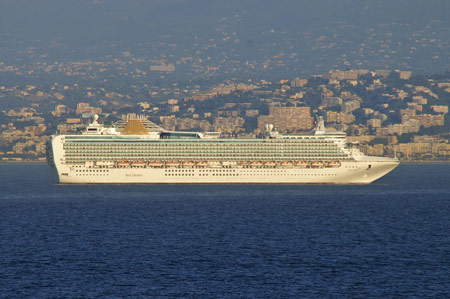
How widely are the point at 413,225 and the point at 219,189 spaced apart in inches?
1385

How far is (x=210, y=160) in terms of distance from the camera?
10569 centimetres

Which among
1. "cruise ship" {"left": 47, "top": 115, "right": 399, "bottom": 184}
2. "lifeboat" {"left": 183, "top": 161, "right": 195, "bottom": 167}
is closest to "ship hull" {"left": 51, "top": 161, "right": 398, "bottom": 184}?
"cruise ship" {"left": 47, "top": 115, "right": 399, "bottom": 184}

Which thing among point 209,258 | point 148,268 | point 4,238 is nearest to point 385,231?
point 209,258

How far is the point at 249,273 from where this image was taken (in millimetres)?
46219

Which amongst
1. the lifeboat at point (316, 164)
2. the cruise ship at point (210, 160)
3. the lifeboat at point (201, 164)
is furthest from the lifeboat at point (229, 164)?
the lifeboat at point (316, 164)

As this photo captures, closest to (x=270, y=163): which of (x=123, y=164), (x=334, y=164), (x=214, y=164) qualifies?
(x=214, y=164)

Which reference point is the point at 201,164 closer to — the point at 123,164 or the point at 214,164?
the point at 214,164

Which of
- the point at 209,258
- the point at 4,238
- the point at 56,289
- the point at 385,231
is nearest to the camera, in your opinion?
the point at 56,289

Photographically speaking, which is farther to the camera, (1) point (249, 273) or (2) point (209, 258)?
(2) point (209, 258)

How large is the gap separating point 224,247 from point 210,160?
52264mm

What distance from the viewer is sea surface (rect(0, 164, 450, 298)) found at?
43.4 m

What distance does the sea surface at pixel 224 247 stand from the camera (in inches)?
1709

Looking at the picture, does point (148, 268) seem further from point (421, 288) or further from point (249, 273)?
point (421, 288)

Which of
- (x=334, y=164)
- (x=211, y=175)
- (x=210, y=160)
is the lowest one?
(x=211, y=175)
